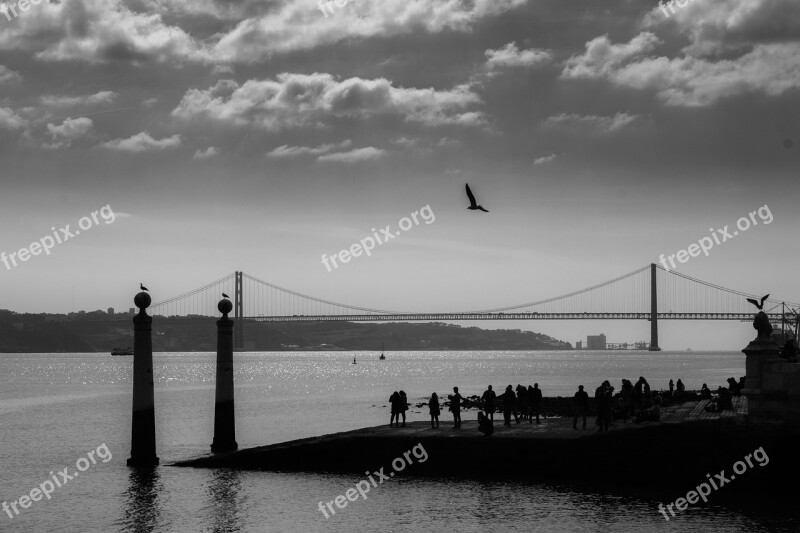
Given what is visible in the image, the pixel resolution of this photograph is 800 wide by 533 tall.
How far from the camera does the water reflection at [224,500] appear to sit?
24625 millimetres

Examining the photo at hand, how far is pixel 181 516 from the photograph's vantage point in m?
25.4

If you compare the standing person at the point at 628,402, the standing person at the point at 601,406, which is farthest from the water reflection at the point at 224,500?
the standing person at the point at 628,402

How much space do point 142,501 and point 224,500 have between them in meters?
2.42

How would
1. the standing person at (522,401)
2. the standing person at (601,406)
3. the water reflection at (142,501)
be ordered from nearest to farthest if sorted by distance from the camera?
the water reflection at (142,501) < the standing person at (601,406) < the standing person at (522,401)

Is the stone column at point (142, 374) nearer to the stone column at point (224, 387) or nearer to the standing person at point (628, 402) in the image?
the stone column at point (224, 387)

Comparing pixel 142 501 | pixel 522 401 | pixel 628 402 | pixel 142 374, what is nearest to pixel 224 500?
pixel 142 501

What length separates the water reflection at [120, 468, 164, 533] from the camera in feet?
81.7

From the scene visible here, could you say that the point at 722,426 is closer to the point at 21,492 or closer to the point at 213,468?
the point at 213,468

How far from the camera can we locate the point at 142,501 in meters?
27.6

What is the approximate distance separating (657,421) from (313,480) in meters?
Answer: 10.2

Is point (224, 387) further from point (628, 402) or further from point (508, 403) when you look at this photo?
point (628, 402)

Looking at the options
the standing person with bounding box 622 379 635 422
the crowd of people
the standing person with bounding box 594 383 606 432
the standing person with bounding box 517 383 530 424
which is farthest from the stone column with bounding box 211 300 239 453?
the standing person with bounding box 622 379 635 422

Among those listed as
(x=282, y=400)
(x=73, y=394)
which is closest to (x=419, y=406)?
(x=282, y=400)

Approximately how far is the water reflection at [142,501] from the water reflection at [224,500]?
142cm
